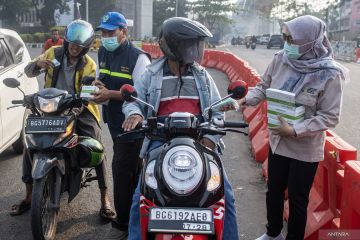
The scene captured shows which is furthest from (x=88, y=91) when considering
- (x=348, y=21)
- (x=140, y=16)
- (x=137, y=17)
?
(x=348, y=21)

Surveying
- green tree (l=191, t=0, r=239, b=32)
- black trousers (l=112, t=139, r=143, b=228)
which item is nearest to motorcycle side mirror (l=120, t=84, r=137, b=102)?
black trousers (l=112, t=139, r=143, b=228)

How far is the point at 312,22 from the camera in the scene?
328 centimetres

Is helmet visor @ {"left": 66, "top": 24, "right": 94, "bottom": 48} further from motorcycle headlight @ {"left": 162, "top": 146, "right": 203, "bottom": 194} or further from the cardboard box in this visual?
motorcycle headlight @ {"left": 162, "top": 146, "right": 203, "bottom": 194}

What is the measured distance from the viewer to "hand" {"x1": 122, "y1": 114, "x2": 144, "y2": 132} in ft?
9.34

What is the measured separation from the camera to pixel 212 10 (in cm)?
7644

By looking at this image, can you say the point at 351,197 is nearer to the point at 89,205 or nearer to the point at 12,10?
the point at 89,205

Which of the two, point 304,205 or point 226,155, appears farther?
point 226,155

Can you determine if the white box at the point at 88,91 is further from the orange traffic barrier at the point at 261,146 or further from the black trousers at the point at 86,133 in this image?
the orange traffic barrier at the point at 261,146

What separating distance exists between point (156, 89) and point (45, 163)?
48.4 inches

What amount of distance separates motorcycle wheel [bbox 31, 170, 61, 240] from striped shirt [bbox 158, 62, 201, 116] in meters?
1.27

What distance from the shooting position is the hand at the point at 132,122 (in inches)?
112

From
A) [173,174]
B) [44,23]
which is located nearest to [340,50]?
[173,174]

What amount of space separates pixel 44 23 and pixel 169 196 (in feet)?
212

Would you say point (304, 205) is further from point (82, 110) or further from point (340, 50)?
point (340, 50)
